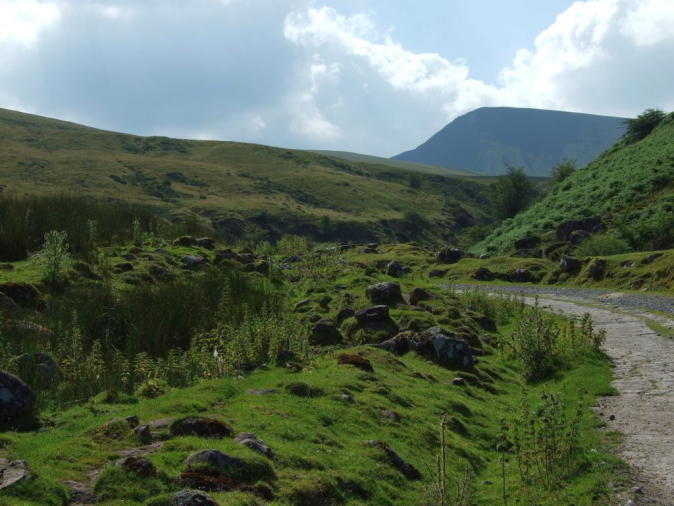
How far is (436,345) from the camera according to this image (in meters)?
16.8

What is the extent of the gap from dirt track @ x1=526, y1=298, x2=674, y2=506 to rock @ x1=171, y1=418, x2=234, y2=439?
236 inches

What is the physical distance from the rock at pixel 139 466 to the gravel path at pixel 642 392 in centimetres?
667

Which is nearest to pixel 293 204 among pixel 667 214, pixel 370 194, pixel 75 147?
pixel 370 194

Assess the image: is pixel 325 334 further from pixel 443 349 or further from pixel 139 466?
pixel 139 466

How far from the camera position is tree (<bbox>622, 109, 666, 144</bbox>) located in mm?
71625

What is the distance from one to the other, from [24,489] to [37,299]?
12.7 meters

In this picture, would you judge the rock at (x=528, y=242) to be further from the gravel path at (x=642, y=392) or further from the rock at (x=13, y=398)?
the rock at (x=13, y=398)

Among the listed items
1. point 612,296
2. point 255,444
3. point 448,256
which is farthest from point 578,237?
point 255,444

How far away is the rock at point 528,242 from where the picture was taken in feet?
179

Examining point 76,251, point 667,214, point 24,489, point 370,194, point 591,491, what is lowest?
point 591,491

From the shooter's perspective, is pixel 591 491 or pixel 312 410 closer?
pixel 591 491

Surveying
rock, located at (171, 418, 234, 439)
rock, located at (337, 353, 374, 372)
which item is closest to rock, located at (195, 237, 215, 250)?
rock, located at (337, 353, 374, 372)

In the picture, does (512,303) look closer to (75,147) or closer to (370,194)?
(370,194)

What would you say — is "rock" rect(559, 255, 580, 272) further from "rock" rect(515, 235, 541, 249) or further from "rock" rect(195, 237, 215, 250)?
"rock" rect(195, 237, 215, 250)
